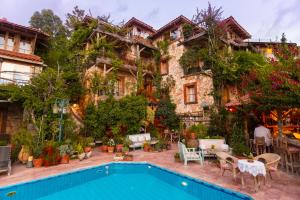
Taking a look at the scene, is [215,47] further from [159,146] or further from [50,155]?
[50,155]

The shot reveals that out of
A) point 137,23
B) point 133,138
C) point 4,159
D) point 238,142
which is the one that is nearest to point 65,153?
point 4,159

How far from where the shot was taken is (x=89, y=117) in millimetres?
14039

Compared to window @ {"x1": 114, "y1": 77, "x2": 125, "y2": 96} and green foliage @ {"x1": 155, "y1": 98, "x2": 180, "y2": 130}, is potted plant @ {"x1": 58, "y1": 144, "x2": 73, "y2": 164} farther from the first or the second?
window @ {"x1": 114, "y1": 77, "x2": 125, "y2": 96}

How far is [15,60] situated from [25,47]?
2571mm

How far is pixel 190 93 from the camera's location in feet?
58.4

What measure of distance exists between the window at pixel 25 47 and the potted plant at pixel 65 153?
12466 mm

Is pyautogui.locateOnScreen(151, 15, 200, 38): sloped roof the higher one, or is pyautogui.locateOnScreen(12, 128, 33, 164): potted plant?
pyautogui.locateOnScreen(151, 15, 200, 38): sloped roof

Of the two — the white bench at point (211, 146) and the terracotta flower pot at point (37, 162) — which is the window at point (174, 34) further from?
the terracotta flower pot at point (37, 162)

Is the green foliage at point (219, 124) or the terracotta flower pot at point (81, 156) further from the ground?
the green foliage at point (219, 124)

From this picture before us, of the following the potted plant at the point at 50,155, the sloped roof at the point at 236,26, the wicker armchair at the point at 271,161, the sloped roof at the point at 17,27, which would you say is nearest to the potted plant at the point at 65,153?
the potted plant at the point at 50,155

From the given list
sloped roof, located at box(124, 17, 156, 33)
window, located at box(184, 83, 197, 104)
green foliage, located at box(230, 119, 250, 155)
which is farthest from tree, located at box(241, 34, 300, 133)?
sloped roof, located at box(124, 17, 156, 33)

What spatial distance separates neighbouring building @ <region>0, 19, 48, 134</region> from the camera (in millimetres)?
13484

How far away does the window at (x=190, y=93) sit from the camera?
17.3 meters

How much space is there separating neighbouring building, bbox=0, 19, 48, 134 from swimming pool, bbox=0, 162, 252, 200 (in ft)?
30.6
